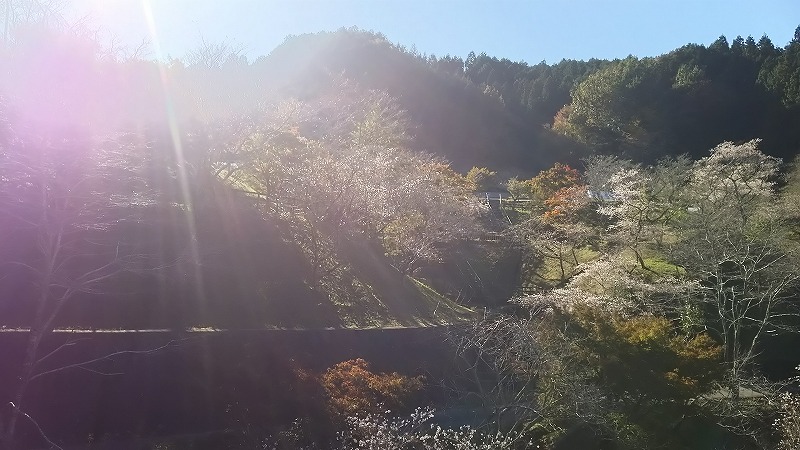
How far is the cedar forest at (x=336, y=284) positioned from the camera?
372 inches

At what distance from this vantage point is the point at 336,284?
1745 cm

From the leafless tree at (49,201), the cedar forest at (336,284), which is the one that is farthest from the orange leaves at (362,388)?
the leafless tree at (49,201)

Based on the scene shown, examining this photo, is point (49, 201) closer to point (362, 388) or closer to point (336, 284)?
point (362, 388)

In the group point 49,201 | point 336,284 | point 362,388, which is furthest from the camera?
point 336,284

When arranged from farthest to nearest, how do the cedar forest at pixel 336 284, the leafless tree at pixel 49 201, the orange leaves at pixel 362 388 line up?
1. the orange leaves at pixel 362 388
2. the cedar forest at pixel 336 284
3. the leafless tree at pixel 49 201

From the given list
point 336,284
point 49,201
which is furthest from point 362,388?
point 49,201

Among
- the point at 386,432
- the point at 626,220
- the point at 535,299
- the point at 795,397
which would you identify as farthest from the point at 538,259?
the point at 386,432

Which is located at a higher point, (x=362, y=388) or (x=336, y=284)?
(x=336, y=284)

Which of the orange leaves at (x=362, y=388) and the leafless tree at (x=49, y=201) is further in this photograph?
the orange leaves at (x=362, y=388)

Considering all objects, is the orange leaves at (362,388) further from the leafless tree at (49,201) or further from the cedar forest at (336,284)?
the leafless tree at (49,201)

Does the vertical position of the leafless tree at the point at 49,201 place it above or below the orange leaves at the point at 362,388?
above

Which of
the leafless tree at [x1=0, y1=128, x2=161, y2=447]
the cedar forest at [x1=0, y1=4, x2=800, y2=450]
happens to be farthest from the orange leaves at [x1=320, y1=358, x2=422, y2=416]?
the leafless tree at [x1=0, y1=128, x2=161, y2=447]

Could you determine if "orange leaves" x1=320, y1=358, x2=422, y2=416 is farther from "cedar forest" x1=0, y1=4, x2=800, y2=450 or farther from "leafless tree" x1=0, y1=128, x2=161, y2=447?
"leafless tree" x1=0, y1=128, x2=161, y2=447

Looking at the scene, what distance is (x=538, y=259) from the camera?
26859mm
